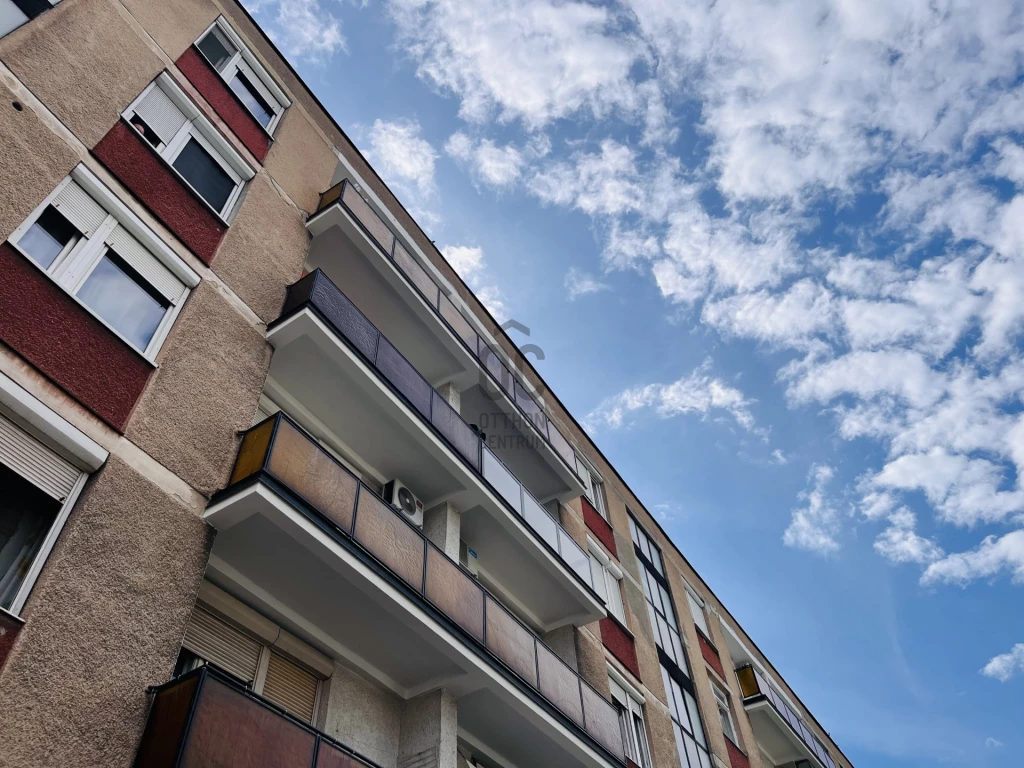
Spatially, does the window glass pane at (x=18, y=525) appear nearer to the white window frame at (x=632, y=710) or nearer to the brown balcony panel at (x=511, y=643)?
the brown balcony panel at (x=511, y=643)

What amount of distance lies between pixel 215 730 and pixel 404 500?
5.84 m

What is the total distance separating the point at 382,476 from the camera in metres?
11.4

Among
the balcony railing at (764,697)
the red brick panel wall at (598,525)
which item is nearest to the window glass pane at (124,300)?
the red brick panel wall at (598,525)

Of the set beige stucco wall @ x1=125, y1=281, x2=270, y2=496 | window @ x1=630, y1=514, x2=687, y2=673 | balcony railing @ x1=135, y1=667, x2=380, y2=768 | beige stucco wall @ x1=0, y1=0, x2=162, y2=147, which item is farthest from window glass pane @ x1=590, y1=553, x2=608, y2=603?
beige stucco wall @ x1=0, y1=0, x2=162, y2=147

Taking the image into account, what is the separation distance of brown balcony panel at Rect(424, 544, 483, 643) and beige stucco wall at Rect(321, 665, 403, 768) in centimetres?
126

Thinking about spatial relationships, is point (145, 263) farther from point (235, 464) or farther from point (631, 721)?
point (631, 721)

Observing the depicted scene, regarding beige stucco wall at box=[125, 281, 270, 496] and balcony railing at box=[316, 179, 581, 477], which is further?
balcony railing at box=[316, 179, 581, 477]

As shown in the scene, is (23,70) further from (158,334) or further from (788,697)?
(788,697)

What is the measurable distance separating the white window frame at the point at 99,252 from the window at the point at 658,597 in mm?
13766

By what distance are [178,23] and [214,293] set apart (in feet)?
15.9

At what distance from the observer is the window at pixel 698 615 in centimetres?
2201

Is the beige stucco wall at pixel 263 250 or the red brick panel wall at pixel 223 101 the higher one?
the red brick panel wall at pixel 223 101

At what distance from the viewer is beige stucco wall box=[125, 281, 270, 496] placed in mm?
7234

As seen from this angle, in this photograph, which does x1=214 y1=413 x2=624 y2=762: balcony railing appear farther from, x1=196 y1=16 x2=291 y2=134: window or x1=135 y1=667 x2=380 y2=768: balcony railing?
x1=196 y1=16 x2=291 y2=134: window
